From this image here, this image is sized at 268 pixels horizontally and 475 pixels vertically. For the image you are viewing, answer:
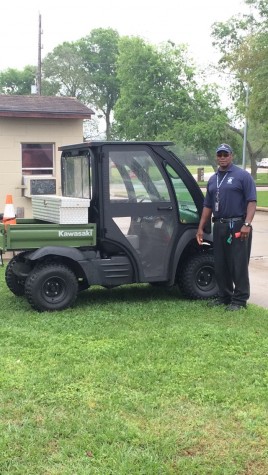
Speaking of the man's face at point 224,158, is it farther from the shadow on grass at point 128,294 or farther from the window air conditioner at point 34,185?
the window air conditioner at point 34,185

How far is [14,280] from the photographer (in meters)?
7.00

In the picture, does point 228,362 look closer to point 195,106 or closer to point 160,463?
point 160,463

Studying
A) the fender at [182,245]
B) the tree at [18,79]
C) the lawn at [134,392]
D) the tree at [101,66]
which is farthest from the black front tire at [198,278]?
the tree at [18,79]

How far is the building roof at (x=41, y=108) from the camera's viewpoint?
1124 cm

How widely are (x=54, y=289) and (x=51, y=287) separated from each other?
45 millimetres

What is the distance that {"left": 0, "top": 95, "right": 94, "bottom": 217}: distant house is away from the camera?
37.4 feet

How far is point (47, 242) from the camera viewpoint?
6.38m

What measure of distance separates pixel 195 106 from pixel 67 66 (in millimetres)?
37894

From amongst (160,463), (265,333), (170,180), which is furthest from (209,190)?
(160,463)

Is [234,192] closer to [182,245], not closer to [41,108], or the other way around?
[182,245]

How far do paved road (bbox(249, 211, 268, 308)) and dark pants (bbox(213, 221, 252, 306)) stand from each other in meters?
0.73

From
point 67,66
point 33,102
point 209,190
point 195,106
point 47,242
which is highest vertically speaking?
point 67,66

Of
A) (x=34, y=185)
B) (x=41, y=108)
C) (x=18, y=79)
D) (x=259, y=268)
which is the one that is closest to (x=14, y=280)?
(x=259, y=268)

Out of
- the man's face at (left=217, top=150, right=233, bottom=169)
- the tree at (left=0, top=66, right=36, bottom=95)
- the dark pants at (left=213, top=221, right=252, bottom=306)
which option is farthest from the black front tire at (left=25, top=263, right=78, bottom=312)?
the tree at (left=0, top=66, right=36, bottom=95)
